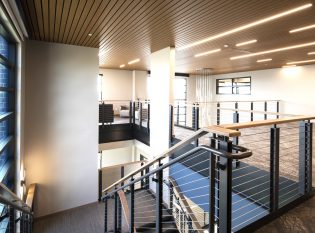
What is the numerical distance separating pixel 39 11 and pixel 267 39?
4.90 m

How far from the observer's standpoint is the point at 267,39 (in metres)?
5.16

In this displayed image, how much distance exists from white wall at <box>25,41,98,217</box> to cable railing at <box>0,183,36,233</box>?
23.1 inches

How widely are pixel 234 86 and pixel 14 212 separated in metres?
11.8

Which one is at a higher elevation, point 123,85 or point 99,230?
point 123,85

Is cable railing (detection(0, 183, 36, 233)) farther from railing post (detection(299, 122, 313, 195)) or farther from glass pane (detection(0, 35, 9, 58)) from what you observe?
railing post (detection(299, 122, 313, 195))

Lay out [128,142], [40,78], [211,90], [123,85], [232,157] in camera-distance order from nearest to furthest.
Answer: [232,157] < [40,78] < [128,142] < [123,85] < [211,90]

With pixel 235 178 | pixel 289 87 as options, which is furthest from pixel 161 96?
pixel 289 87

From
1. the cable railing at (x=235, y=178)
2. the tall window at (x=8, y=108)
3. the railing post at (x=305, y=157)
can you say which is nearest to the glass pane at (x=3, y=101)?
the tall window at (x=8, y=108)

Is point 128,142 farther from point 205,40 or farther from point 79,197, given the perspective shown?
point 205,40

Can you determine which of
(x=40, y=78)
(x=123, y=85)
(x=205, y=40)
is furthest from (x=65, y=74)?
(x=123, y=85)

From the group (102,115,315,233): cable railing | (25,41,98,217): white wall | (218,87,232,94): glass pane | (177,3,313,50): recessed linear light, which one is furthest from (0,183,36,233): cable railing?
(218,87,232,94): glass pane

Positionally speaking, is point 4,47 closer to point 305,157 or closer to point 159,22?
point 159,22

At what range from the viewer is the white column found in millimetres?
5883

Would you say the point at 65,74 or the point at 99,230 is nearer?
the point at 99,230
